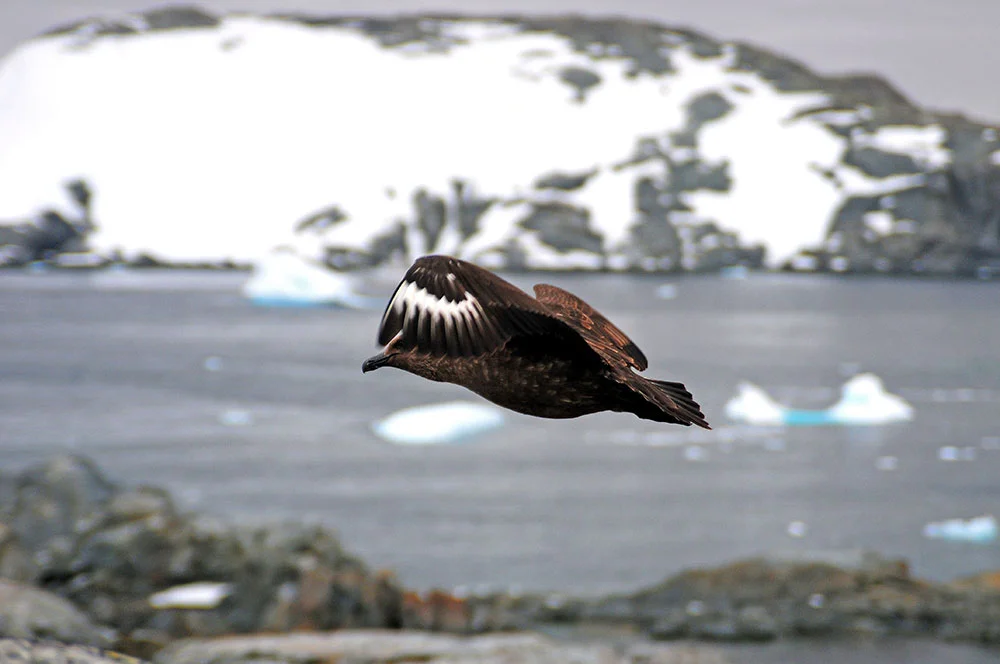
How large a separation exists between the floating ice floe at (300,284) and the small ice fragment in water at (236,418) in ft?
20.3

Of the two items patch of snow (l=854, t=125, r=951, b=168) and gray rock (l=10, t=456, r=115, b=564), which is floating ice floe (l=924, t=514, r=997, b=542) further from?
patch of snow (l=854, t=125, r=951, b=168)

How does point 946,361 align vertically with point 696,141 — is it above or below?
below

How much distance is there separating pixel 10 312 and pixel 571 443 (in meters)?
71.3

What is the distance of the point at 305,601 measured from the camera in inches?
571

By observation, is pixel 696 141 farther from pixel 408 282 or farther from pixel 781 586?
pixel 408 282

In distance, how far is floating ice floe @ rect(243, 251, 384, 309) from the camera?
155 ft

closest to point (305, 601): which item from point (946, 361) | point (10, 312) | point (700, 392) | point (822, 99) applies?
point (700, 392)

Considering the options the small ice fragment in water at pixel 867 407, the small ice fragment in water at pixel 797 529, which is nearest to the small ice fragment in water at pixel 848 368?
the small ice fragment in water at pixel 867 407

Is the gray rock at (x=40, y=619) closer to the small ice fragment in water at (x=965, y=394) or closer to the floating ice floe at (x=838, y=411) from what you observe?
the floating ice floe at (x=838, y=411)

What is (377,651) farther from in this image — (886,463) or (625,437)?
(625,437)

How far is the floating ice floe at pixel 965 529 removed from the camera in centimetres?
2350

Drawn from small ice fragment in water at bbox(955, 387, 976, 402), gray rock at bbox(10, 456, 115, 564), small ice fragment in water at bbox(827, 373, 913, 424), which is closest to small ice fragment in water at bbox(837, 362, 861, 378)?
small ice fragment in water at bbox(955, 387, 976, 402)

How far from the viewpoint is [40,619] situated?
10.7 meters

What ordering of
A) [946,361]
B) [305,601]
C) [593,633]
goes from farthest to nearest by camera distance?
[946,361]
[593,633]
[305,601]
